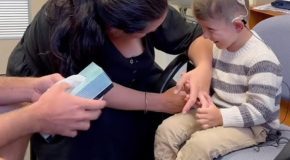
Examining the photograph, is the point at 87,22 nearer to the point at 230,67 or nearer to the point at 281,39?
the point at 230,67

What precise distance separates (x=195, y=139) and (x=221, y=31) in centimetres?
34

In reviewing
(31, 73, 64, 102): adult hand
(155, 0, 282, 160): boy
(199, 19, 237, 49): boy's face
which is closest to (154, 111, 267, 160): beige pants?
(155, 0, 282, 160): boy

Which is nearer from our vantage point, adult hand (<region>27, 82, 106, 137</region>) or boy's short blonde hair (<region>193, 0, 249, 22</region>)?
adult hand (<region>27, 82, 106, 137</region>)

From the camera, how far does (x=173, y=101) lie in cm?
134

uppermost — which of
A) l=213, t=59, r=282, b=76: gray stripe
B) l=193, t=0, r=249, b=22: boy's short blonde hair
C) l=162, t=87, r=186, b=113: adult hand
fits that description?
l=193, t=0, r=249, b=22: boy's short blonde hair

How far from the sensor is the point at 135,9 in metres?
1.03

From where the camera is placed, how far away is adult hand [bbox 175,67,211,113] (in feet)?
4.09

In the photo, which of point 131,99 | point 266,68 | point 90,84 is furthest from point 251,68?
point 90,84

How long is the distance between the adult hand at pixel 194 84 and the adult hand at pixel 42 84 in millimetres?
393

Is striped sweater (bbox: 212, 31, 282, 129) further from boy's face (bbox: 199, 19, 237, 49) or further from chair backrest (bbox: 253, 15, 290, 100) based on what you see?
chair backrest (bbox: 253, 15, 290, 100)

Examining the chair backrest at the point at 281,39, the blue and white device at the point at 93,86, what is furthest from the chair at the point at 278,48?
the blue and white device at the point at 93,86

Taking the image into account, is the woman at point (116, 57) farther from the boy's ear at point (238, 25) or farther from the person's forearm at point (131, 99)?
the boy's ear at point (238, 25)

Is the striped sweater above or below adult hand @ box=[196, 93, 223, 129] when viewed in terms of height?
above

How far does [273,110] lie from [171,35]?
45 centimetres
